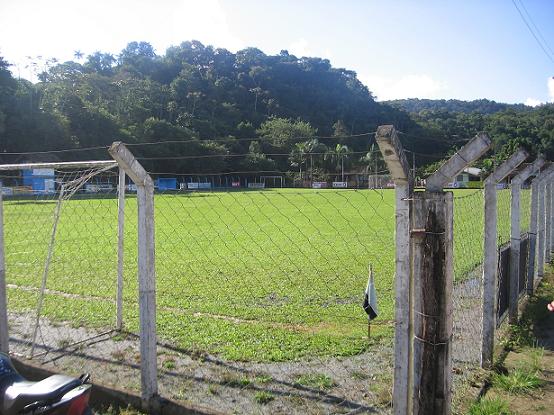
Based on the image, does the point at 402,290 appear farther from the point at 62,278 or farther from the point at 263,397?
the point at 62,278

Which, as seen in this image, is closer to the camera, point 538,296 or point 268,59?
point 538,296

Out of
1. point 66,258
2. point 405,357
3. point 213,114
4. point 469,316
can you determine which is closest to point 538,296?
point 469,316

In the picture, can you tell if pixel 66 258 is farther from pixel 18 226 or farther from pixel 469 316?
pixel 469 316

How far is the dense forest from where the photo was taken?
79.4 feet

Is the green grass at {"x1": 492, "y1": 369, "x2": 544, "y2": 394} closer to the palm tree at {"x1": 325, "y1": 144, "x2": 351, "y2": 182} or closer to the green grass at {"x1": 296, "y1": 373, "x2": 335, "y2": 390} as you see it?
the green grass at {"x1": 296, "y1": 373, "x2": 335, "y2": 390}

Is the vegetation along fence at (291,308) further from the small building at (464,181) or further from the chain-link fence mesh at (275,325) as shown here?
the small building at (464,181)

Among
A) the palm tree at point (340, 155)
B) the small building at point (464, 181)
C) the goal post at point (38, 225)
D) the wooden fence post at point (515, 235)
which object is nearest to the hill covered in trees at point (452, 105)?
the palm tree at point (340, 155)

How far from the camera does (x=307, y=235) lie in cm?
1516

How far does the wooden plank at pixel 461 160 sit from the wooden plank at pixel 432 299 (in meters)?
0.08

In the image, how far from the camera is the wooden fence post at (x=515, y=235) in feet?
17.4

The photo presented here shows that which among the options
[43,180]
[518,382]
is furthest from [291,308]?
[43,180]

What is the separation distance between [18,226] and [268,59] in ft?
437

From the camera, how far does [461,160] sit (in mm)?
2477

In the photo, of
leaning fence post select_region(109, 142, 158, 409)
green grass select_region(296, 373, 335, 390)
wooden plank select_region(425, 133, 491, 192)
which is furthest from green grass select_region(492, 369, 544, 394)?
leaning fence post select_region(109, 142, 158, 409)
